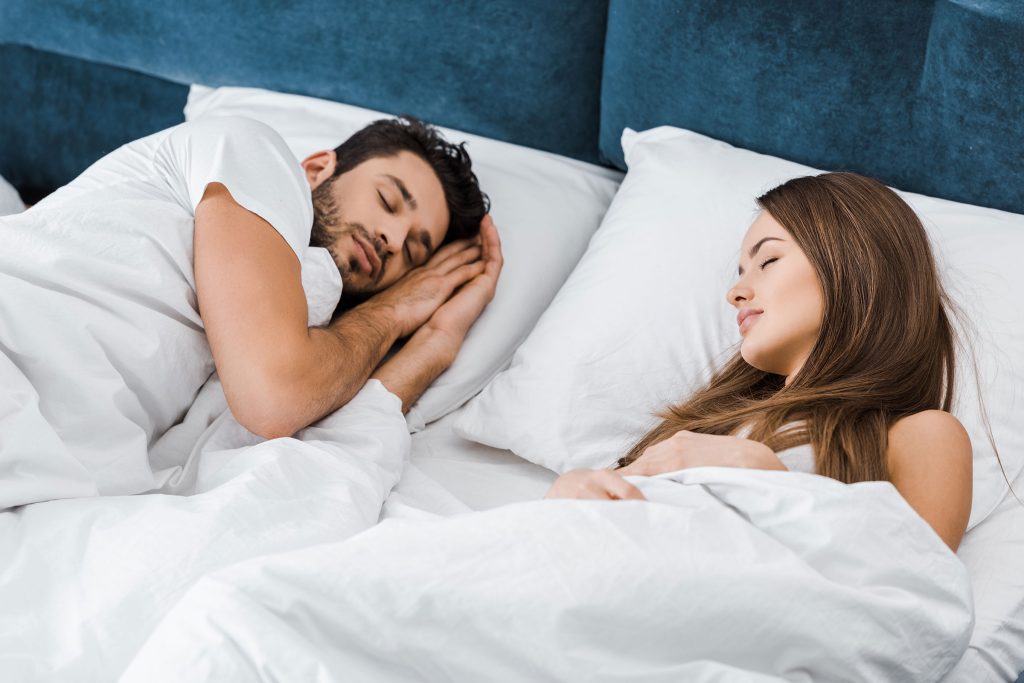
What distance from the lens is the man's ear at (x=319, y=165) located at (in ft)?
5.78

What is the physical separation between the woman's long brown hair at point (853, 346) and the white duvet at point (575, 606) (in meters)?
0.25

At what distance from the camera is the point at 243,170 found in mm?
1493

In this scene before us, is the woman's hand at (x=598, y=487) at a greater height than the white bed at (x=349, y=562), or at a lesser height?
greater

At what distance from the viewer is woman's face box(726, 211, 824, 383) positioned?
1.28 meters

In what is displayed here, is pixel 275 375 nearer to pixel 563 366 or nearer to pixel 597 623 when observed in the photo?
pixel 563 366

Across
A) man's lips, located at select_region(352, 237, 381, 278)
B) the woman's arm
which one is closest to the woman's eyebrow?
the woman's arm

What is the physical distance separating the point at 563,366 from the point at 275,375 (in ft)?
1.39

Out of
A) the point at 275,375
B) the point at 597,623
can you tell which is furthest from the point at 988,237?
the point at 275,375

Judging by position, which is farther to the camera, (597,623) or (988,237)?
(988,237)

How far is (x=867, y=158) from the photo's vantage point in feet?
5.46

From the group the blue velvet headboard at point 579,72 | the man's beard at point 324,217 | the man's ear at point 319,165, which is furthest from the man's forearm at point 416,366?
the blue velvet headboard at point 579,72

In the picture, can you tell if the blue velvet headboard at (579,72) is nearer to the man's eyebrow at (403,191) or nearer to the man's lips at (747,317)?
the man's eyebrow at (403,191)

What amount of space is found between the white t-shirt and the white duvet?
425 millimetres

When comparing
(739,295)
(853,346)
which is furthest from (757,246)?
(853,346)
